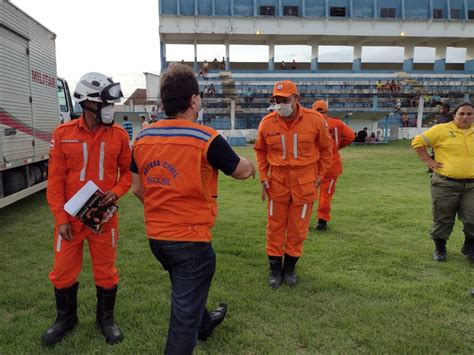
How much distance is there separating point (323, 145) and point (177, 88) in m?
2.41

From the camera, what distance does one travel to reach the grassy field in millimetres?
3072

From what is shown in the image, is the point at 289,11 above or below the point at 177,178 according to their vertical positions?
above

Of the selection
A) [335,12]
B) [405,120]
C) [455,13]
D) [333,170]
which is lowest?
[333,170]

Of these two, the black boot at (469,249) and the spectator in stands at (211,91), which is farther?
the spectator in stands at (211,91)

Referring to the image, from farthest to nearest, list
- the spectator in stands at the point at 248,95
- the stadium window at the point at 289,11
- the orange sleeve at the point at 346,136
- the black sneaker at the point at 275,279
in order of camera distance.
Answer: the stadium window at the point at 289,11 → the spectator in stands at the point at 248,95 → the orange sleeve at the point at 346,136 → the black sneaker at the point at 275,279

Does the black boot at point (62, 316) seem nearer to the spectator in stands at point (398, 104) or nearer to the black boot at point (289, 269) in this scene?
the black boot at point (289, 269)

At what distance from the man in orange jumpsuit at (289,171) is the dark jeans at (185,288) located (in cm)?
193

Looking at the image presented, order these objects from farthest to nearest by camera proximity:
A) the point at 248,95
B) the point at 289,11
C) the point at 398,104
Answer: the point at 289,11
the point at 248,95
the point at 398,104

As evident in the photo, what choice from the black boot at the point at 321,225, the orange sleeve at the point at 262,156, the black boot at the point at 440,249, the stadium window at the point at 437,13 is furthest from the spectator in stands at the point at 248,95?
the orange sleeve at the point at 262,156

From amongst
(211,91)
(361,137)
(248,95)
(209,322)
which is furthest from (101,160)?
(248,95)

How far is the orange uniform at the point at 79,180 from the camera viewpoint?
116 inches

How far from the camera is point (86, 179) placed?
3008 millimetres

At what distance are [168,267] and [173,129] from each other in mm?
854

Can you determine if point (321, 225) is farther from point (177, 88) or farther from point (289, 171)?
point (177, 88)
